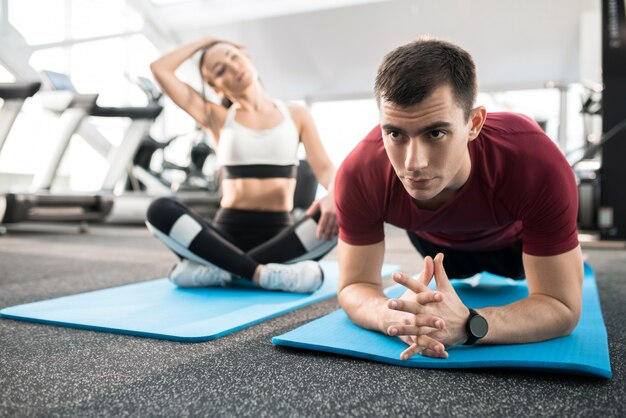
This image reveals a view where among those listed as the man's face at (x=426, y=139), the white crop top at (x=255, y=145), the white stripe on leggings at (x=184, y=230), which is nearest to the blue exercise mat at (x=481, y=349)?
the man's face at (x=426, y=139)

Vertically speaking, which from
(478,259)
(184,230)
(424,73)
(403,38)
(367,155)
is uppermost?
(424,73)

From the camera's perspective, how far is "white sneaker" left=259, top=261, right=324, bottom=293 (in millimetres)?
1914

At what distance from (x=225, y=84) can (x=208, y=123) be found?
0.20m

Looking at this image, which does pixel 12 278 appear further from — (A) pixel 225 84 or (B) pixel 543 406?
(B) pixel 543 406

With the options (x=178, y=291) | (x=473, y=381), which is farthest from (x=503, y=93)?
(x=473, y=381)

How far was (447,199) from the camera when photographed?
4.06ft

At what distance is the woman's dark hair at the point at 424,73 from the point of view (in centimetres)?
98

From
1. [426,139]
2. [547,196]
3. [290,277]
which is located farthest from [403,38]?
[426,139]

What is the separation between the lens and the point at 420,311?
96 centimetres

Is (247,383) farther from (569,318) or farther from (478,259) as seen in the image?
(478,259)

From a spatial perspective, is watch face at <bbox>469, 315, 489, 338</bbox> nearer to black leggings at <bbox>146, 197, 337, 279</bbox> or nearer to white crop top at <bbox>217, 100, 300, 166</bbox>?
black leggings at <bbox>146, 197, 337, 279</bbox>

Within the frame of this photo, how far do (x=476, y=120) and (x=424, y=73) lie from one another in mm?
182

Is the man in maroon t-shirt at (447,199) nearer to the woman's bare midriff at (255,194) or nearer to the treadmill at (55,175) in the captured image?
the woman's bare midriff at (255,194)

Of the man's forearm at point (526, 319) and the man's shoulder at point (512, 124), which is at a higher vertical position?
the man's shoulder at point (512, 124)
